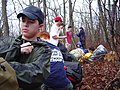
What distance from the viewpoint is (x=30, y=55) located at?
1957 mm

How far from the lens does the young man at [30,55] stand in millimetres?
1672

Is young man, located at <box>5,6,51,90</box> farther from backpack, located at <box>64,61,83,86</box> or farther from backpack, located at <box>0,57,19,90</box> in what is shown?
backpack, located at <box>64,61,83,86</box>

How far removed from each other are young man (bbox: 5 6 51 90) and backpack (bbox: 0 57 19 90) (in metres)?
0.12

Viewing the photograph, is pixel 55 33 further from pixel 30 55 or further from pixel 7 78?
pixel 7 78

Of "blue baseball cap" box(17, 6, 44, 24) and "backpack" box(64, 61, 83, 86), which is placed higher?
"blue baseball cap" box(17, 6, 44, 24)

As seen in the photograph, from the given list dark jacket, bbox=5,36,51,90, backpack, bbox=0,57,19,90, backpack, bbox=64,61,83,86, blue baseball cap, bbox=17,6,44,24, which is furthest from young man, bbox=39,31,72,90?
backpack, bbox=0,57,19,90

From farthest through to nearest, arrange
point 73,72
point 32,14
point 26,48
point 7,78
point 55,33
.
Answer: point 73,72, point 55,33, point 32,14, point 26,48, point 7,78

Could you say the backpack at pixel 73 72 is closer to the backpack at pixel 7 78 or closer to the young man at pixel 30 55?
the young man at pixel 30 55

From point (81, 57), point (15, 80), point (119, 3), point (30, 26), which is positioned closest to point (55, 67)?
point (30, 26)

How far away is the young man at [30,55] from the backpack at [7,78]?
0.12 metres

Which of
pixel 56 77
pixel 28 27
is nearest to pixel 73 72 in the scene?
pixel 56 77

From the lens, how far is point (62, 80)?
3.13 meters

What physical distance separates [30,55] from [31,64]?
0.65 ft

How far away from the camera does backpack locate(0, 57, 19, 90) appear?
142cm
